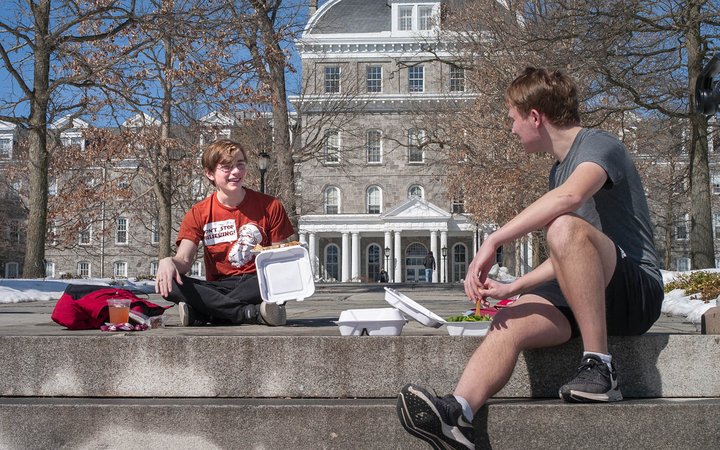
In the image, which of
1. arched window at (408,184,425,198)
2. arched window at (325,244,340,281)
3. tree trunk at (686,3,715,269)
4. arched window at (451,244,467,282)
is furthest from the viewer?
arched window at (325,244,340,281)

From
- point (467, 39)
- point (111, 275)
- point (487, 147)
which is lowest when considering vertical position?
point (111, 275)

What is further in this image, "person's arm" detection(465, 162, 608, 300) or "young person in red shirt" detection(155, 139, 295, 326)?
"young person in red shirt" detection(155, 139, 295, 326)

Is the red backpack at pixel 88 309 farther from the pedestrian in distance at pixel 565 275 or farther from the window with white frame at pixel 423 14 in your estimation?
the window with white frame at pixel 423 14

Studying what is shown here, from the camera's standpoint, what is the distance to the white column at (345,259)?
49.4 metres

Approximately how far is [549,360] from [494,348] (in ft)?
1.63

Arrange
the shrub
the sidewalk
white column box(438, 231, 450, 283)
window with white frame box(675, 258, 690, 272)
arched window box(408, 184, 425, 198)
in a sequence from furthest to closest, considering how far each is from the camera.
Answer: window with white frame box(675, 258, 690, 272), arched window box(408, 184, 425, 198), white column box(438, 231, 450, 283), the shrub, the sidewalk

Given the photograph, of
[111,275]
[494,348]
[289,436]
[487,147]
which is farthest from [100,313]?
[111,275]

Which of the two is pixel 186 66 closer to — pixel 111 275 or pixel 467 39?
pixel 467 39

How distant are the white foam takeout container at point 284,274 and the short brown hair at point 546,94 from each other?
167 centimetres

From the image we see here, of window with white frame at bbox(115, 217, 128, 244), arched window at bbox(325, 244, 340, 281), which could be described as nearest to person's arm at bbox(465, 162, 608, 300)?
arched window at bbox(325, 244, 340, 281)

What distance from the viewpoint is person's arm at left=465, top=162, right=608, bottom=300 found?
124 inches

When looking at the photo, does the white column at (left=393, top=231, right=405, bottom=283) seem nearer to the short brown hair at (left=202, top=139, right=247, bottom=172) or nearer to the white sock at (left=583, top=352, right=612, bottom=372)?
the short brown hair at (left=202, top=139, right=247, bottom=172)

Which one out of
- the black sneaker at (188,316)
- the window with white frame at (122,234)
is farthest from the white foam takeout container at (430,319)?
the window with white frame at (122,234)

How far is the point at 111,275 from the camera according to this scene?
181ft
